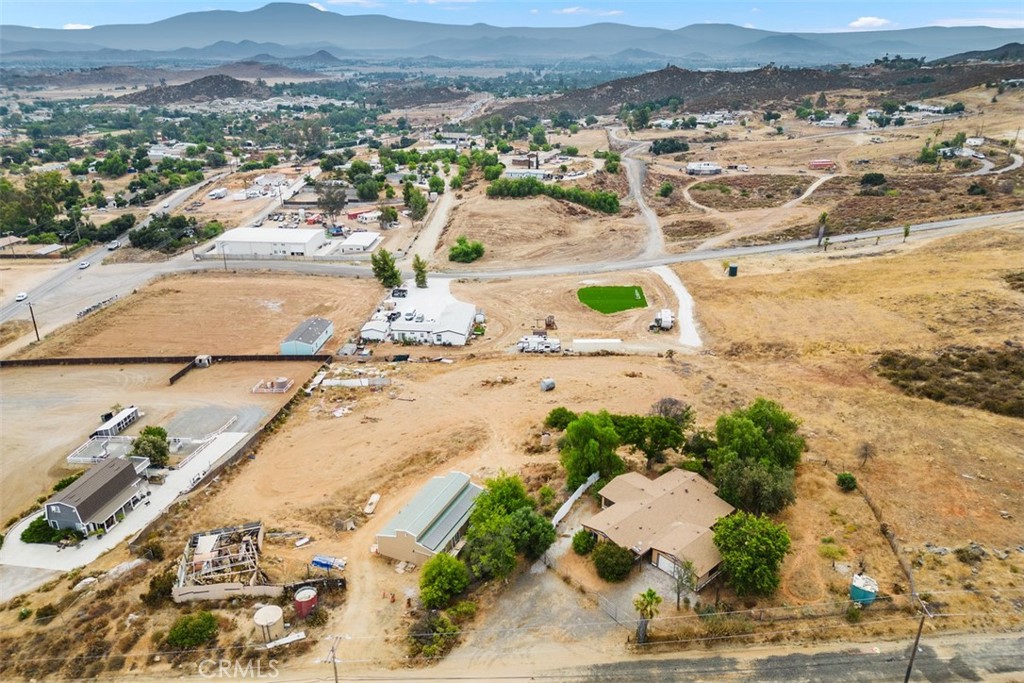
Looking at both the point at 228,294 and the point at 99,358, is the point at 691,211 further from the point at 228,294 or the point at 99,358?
the point at 99,358

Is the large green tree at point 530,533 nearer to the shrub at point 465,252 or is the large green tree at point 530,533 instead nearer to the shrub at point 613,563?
A: the shrub at point 613,563

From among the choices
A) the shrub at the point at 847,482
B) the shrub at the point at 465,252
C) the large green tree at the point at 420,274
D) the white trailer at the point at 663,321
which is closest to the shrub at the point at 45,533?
the shrub at the point at 847,482

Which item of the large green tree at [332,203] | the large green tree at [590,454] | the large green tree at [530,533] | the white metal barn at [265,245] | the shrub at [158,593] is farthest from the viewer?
the large green tree at [332,203]

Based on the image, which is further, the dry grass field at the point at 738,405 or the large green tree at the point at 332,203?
the large green tree at the point at 332,203

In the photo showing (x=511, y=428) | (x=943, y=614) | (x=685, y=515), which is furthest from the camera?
(x=511, y=428)

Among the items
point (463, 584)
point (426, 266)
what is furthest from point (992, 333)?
point (426, 266)

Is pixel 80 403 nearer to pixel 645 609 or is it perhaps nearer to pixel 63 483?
pixel 63 483
